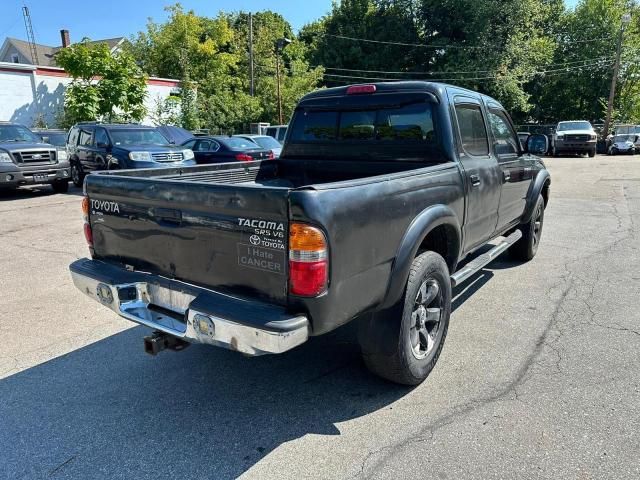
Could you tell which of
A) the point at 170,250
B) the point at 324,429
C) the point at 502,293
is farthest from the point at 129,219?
the point at 502,293

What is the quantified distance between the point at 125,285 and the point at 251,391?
3.69ft

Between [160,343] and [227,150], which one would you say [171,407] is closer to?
[160,343]

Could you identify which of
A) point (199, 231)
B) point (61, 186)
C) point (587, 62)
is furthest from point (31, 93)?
point (587, 62)

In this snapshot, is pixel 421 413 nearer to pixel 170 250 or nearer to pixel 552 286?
pixel 170 250

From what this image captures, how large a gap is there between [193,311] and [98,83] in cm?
2232

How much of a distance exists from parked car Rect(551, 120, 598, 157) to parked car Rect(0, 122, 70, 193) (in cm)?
2369

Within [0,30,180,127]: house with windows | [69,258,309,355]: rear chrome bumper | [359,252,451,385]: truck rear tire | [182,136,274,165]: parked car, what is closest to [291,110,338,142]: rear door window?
[359,252,451,385]: truck rear tire

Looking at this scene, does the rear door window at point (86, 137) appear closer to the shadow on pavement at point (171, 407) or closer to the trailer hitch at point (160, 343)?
the shadow on pavement at point (171, 407)

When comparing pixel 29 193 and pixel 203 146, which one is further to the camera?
pixel 203 146

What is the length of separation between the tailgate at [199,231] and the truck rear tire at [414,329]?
0.85m

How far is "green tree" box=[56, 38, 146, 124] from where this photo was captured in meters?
20.5

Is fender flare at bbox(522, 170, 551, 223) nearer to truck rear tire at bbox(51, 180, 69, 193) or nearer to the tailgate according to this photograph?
the tailgate

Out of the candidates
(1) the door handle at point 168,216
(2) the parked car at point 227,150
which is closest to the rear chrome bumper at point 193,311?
(1) the door handle at point 168,216

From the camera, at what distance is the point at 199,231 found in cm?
272
